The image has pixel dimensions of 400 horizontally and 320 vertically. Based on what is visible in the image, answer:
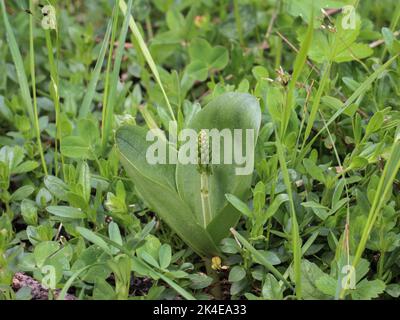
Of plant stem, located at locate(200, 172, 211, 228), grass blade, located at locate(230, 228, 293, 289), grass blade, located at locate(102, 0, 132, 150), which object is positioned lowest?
grass blade, located at locate(230, 228, 293, 289)

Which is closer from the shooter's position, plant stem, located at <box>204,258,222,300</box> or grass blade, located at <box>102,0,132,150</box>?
plant stem, located at <box>204,258,222,300</box>

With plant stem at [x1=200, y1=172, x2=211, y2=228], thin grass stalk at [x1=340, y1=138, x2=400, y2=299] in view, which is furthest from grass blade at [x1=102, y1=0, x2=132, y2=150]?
thin grass stalk at [x1=340, y1=138, x2=400, y2=299]

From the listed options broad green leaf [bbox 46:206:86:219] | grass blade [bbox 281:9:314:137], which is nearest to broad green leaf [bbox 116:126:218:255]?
broad green leaf [bbox 46:206:86:219]

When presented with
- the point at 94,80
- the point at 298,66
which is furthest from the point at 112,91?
the point at 298,66

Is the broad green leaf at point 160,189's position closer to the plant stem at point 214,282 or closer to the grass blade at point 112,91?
the plant stem at point 214,282

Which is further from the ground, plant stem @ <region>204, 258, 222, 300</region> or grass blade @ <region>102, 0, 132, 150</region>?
grass blade @ <region>102, 0, 132, 150</region>

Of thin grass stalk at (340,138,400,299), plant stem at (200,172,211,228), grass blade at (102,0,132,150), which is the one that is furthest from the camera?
grass blade at (102,0,132,150)

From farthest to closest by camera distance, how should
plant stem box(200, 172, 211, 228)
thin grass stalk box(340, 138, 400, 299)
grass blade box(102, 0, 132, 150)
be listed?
1. grass blade box(102, 0, 132, 150)
2. plant stem box(200, 172, 211, 228)
3. thin grass stalk box(340, 138, 400, 299)

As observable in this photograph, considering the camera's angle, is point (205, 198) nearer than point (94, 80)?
Yes

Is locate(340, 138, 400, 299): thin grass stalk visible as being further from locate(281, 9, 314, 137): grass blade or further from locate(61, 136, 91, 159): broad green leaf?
locate(61, 136, 91, 159): broad green leaf

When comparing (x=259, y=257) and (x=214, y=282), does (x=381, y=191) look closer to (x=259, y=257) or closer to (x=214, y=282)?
(x=259, y=257)

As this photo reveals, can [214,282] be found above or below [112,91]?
below

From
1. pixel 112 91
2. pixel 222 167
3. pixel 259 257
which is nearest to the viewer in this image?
pixel 259 257

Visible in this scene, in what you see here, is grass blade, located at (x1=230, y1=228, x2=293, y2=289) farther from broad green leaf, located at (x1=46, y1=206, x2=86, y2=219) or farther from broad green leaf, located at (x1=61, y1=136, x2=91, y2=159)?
broad green leaf, located at (x1=61, y1=136, x2=91, y2=159)
